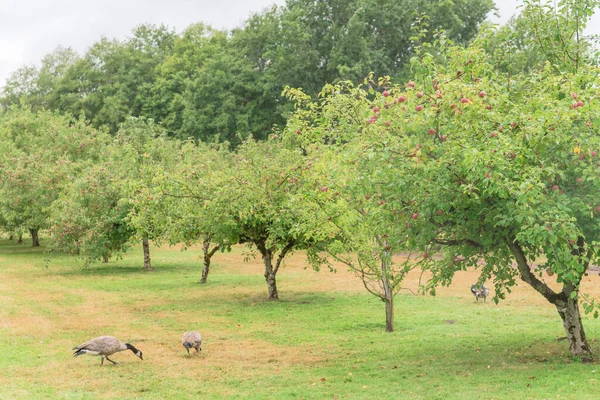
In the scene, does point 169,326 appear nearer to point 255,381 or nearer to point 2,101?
point 255,381

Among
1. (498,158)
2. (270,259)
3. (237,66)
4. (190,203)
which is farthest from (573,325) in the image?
(237,66)

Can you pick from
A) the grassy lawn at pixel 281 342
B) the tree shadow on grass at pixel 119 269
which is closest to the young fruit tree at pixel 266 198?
the grassy lawn at pixel 281 342

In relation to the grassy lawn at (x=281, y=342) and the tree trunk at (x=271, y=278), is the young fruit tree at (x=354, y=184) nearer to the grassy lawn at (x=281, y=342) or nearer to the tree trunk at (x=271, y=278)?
the grassy lawn at (x=281, y=342)

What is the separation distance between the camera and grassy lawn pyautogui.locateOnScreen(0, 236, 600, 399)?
14.1 metres

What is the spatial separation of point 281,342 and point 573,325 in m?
8.06

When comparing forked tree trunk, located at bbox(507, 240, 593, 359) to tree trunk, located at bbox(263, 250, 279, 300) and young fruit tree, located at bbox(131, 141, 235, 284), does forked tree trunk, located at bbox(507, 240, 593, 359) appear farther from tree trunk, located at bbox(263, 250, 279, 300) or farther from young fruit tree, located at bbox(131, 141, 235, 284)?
tree trunk, located at bbox(263, 250, 279, 300)

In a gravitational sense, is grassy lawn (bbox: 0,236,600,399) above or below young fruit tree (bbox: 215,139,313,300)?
below

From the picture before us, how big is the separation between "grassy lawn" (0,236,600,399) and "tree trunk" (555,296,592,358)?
1.64ft

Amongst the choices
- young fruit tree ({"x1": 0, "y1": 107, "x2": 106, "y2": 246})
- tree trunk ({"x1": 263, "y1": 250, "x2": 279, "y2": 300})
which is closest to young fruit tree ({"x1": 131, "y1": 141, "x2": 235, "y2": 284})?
tree trunk ({"x1": 263, "y1": 250, "x2": 279, "y2": 300})

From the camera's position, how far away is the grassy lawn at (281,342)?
46.3ft

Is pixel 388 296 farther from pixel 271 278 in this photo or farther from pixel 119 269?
pixel 119 269

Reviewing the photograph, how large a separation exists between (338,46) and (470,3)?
15.1 m

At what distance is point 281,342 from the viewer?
1978 centimetres

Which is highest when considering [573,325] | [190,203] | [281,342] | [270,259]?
[190,203]
